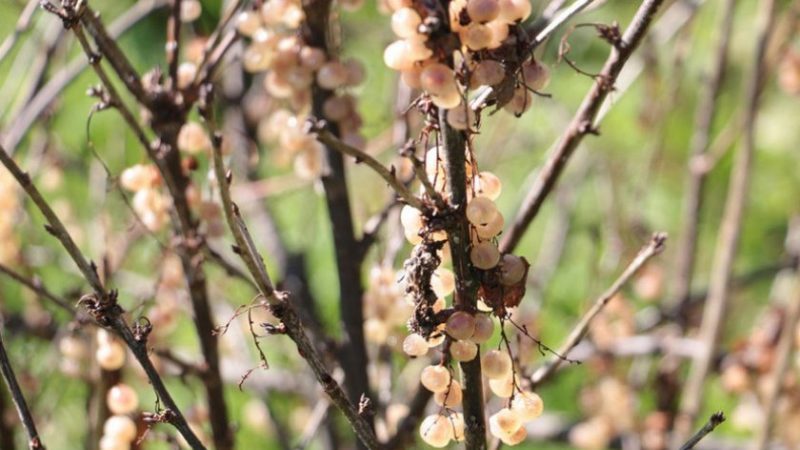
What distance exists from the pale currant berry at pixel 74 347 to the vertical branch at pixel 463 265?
3.10ft

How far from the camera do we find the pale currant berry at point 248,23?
124 cm

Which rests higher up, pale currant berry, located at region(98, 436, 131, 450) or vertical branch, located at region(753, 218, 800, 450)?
vertical branch, located at region(753, 218, 800, 450)

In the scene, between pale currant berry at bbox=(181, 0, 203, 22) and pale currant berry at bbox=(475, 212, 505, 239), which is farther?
pale currant berry at bbox=(181, 0, 203, 22)

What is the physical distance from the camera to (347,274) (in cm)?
133

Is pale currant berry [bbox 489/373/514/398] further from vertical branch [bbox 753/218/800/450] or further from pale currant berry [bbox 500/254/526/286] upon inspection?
vertical branch [bbox 753/218/800/450]

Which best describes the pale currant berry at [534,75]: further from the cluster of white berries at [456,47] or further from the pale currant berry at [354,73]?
the pale currant berry at [354,73]

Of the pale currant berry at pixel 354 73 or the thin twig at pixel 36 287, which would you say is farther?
the pale currant berry at pixel 354 73

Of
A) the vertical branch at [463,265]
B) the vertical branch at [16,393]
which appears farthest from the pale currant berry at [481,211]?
the vertical branch at [16,393]

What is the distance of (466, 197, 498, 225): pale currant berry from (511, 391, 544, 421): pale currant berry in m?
0.18

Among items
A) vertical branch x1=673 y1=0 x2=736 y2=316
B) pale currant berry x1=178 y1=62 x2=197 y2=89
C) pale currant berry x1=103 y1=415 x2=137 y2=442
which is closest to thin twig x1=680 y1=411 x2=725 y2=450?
pale currant berry x1=103 y1=415 x2=137 y2=442

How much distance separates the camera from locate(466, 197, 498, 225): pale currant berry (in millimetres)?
771

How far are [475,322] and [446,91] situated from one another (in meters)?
0.18

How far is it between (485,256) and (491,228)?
0.02 meters

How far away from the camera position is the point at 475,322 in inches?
31.2
